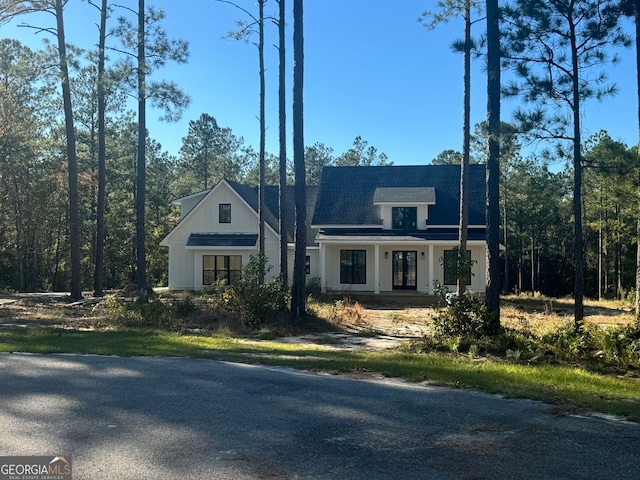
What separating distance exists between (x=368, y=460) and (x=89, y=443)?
235 cm

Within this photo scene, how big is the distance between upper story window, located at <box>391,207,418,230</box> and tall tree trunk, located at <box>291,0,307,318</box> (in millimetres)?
12228

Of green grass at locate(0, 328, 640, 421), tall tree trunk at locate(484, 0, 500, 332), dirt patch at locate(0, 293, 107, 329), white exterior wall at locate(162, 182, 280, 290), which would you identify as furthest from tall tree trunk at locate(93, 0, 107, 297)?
tall tree trunk at locate(484, 0, 500, 332)

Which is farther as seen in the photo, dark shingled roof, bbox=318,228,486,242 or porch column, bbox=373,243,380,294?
dark shingled roof, bbox=318,228,486,242

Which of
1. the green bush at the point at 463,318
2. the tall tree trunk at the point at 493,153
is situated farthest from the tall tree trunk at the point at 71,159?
the tall tree trunk at the point at 493,153

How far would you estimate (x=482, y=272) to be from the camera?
25.8 meters

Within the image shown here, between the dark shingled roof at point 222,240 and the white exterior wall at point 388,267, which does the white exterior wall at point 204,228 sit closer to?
the dark shingled roof at point 222,240

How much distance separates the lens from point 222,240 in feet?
94.0

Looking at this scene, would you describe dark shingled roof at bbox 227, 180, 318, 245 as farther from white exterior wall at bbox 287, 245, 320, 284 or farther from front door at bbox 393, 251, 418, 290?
front door at bbox 393, 251, 418, 290

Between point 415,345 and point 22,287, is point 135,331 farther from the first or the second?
point 22,287

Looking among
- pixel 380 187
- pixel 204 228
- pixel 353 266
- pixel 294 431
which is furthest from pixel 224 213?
pixel 294 431

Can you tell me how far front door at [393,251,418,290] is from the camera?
26422 millimetres

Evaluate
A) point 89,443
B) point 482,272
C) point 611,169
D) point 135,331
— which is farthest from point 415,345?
point 482,272

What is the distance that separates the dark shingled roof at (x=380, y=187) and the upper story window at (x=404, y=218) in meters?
0.71

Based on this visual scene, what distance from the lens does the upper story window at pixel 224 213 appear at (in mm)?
29516
